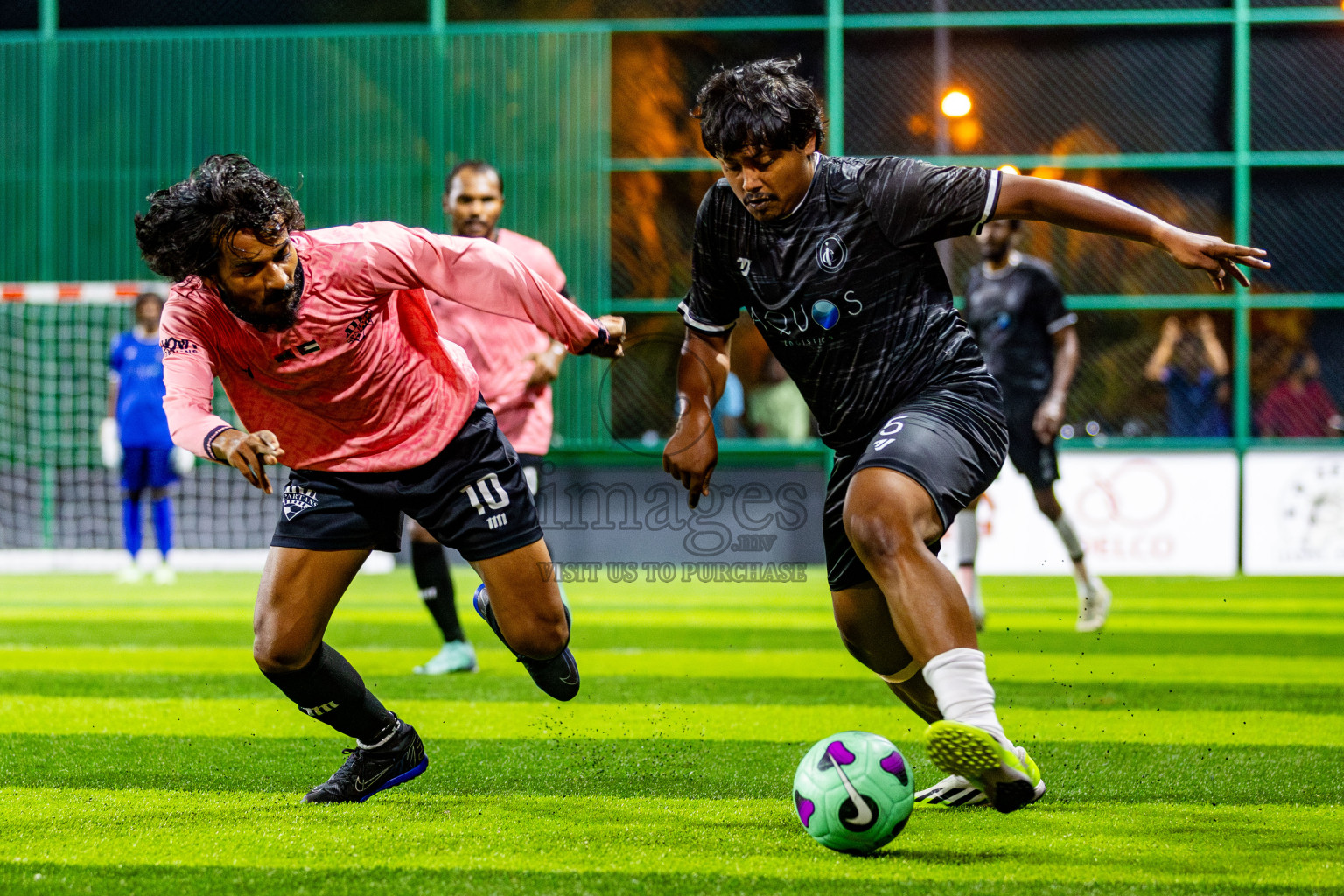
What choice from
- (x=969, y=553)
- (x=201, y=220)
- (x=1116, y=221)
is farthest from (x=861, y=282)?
(x=969, y=553)

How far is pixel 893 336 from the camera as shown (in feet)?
13.1

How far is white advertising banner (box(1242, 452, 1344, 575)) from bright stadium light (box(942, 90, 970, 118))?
527 centimetres

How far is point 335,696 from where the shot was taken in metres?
4.34

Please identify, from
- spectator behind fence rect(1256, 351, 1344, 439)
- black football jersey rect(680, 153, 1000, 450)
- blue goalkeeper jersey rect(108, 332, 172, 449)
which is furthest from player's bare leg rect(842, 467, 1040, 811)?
spectator behind fence rect(1256, 351, 1344, 439)

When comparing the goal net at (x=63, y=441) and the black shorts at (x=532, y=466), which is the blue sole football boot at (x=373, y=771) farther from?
the goal net at (x=63, y=441)

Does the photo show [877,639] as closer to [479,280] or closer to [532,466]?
[479,280]

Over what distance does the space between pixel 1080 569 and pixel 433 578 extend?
13.7 feet

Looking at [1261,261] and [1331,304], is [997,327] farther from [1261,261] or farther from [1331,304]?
[1331,304]

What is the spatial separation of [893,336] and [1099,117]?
14497 mm

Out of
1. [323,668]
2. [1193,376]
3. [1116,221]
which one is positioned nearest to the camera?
[1116,221]

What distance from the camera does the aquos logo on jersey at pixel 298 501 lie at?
430 centimetres

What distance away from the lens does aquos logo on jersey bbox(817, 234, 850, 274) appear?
396cm

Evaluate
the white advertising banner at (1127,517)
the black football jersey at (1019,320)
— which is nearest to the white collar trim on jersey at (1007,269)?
the black football jersey at (1019,320)

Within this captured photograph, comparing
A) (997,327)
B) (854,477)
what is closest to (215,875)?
(854,477)
